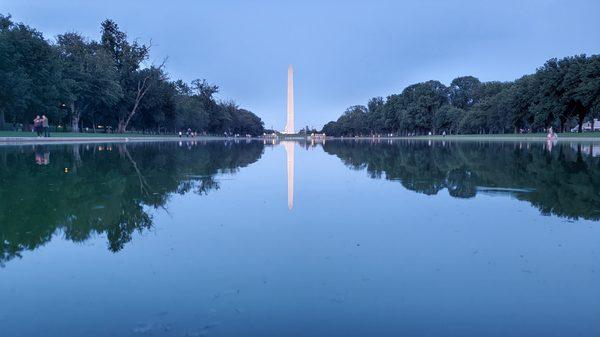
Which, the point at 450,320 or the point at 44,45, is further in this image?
the point at 44,45

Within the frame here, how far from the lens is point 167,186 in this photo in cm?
1163

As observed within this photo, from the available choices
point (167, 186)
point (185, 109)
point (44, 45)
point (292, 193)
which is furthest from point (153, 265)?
point (185, 109)

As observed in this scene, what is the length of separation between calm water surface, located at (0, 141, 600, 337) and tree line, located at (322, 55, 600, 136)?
56.1 metres

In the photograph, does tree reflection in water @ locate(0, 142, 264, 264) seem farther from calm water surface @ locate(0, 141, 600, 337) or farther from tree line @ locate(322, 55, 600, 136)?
tree line @ locate(322, 55, 600, 136)

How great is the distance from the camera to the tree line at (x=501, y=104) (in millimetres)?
58875

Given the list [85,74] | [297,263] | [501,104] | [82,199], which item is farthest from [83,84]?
[501,104]

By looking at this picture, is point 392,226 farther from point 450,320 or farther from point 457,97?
point 457,97

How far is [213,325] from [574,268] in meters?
3.93

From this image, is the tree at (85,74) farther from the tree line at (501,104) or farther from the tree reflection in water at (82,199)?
the tree line at (501,104)

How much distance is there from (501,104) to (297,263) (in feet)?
266

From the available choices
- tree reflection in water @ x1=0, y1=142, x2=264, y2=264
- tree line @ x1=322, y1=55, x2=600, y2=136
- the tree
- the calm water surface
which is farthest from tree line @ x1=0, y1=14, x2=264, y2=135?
tree line @ x1=322, y1=55, x2=600, y2=136

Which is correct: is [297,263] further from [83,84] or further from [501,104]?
[501,104]

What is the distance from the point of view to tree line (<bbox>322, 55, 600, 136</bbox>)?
5888cm

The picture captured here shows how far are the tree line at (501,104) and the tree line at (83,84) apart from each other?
5043 centimetres
